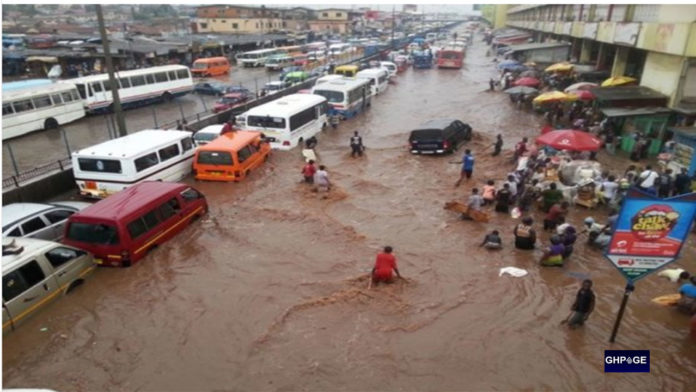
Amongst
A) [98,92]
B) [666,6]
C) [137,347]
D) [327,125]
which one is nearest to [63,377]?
[137,347]

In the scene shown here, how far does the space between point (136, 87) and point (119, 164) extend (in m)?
16.6

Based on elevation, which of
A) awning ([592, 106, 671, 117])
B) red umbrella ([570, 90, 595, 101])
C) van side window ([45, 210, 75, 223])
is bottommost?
van side window ([45, 210, 75, 223])

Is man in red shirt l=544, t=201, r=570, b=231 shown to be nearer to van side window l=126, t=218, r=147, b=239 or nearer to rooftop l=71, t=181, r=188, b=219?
rooftop l=71, t=181, r=188, b=219

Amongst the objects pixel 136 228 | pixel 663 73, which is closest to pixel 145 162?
pixel 136 228

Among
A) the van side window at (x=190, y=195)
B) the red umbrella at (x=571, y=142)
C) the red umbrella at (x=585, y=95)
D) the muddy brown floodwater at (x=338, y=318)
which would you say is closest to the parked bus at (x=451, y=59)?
the red umbrella at (x=585, y=95)

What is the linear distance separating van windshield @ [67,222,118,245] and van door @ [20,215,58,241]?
4.22 feet

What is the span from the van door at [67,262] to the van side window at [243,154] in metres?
7.13

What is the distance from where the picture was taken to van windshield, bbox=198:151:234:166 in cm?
1595

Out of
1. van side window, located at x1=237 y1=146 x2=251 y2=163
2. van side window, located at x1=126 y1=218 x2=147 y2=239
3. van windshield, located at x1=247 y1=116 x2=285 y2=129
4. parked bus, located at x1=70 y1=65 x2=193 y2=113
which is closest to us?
van side window, located at x1=126 y1=218 x2=147 y2=239

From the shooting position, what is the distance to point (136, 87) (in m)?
27.8

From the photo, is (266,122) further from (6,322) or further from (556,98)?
(556,98)

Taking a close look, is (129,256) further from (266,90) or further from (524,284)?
(266,90)

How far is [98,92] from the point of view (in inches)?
1002

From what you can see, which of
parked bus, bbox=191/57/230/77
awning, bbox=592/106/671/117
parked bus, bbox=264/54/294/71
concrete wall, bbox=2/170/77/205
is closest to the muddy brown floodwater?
concrete wall, bbox=2/170/77/205
